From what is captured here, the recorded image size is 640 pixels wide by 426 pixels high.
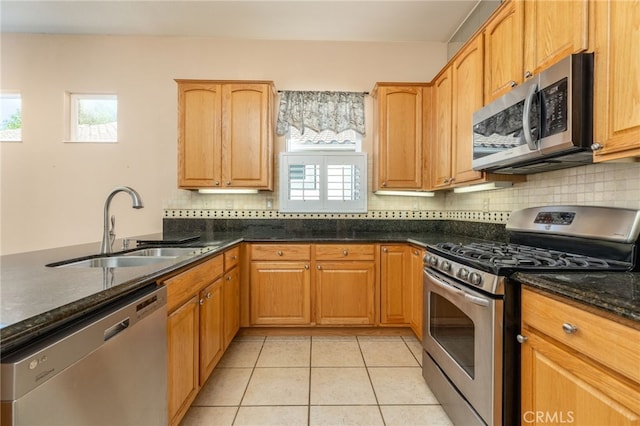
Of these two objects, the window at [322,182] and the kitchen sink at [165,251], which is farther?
the window at [322,182]

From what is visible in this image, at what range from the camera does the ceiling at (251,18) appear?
8.59 ft

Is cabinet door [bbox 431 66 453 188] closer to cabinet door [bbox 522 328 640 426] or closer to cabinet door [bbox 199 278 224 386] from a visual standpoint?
cabinet door [bbox 522 328 640 426]

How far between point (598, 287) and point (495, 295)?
0.35 metres

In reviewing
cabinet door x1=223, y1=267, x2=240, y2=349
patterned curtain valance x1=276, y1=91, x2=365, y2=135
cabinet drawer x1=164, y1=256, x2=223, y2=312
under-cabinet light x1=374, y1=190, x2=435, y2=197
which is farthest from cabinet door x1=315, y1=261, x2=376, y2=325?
patterned curtain valance x1=276, y1=91, x2=365, y2=135

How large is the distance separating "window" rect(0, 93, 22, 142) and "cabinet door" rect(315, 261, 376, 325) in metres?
3.54

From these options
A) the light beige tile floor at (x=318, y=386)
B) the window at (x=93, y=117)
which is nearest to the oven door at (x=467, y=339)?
the light beige tile floor at (x=318, y=386)

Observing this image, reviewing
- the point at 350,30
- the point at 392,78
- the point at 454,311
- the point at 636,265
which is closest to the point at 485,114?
the point at 636,265

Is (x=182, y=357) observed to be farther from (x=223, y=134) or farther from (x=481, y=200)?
(x=481, y=200)

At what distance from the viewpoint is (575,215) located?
1.53 meters

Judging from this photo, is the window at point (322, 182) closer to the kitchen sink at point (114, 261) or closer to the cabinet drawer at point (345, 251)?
the cabinet drawer at point (345, 251)

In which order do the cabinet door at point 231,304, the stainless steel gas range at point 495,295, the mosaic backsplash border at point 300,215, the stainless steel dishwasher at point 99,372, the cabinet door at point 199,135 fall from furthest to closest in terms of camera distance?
1. the mosaic backsplash border at point 300,215
2. the cabinet door at point 199,135
3. the cabinet door at point 231,304
4. the stainless steel gas range at point 495,295
5. the stainless steel dishwasher at point 99,372

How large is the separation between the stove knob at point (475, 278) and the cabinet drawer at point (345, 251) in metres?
1.26

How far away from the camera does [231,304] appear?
231 cm

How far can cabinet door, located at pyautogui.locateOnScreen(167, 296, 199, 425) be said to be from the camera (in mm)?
1334
